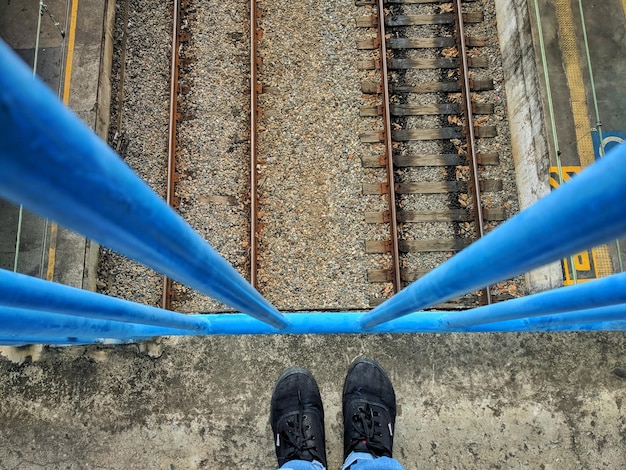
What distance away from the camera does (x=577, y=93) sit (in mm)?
4648

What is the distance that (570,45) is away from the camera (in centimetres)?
475

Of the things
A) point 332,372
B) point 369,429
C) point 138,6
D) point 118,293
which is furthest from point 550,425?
point 138,6

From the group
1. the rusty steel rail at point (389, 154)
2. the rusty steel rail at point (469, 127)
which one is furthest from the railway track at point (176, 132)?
the rusty steel rail at point (469, 127)

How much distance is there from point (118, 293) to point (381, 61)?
351 centimetres

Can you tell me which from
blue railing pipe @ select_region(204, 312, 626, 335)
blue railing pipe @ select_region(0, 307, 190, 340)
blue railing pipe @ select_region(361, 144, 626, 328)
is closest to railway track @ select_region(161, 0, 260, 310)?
blue railing pipe @ select_region(204, 312, 626, 335)

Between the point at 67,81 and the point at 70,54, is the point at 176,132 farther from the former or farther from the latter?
the point at 70,54

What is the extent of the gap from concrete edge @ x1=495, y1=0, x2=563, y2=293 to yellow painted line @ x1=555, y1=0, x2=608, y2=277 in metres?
0.37

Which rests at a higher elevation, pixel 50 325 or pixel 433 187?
pixel 433 187

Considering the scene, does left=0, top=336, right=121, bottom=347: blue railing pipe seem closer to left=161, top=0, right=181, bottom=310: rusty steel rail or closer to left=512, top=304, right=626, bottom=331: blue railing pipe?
left=161, top=0, right=181, bottom=310: rusty steel rail

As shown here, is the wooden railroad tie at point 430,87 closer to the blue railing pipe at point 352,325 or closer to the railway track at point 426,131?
the railway track at point 426,131

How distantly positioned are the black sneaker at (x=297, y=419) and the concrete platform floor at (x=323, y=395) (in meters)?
0.13

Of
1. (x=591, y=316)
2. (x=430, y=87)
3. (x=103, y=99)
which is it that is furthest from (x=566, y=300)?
(x=103, y=99)

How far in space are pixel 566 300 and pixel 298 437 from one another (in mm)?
2277

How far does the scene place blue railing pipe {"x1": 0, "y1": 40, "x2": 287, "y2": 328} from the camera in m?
0.53
